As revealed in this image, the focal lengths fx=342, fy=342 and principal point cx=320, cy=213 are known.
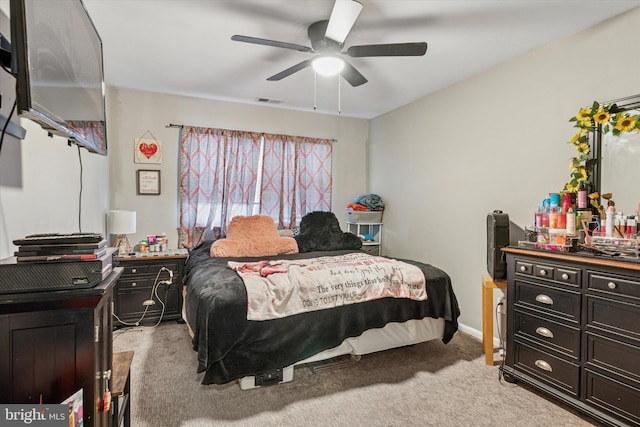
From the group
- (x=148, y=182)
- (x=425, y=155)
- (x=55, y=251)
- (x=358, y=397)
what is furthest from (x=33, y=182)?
(x=425, y=155)

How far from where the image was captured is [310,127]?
16.4ft

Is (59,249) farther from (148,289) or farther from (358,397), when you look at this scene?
(148,289)

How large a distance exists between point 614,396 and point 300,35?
10.1 feet

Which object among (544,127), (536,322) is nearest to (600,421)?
(536,322)

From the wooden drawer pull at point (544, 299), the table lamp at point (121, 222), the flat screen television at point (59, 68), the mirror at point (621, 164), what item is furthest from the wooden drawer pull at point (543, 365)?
the table lamp at point (121, 222)

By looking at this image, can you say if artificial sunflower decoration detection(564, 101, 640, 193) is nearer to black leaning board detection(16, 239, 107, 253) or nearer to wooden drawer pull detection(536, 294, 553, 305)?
wooden drawer pull detection(536, 294, 553, 305)

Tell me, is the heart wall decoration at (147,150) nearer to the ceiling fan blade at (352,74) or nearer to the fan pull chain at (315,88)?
the fan pull chain at (315,88)

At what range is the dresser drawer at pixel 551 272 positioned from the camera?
210 cm

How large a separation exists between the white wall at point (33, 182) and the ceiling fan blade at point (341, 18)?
155cm

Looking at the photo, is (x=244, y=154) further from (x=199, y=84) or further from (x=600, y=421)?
(x=600, y=421)

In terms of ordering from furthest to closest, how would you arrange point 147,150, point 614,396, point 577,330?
point 147,150, point 577,330, point 614,396

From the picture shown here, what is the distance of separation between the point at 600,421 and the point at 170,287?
3.67 meters

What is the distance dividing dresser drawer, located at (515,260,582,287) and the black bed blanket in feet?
2.26

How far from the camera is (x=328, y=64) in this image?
2.49 meters
